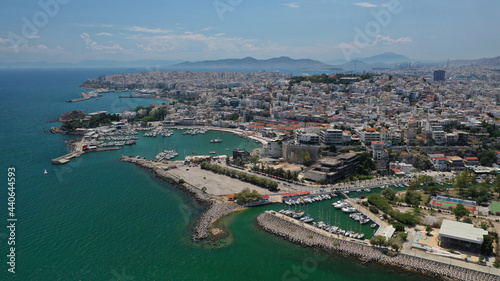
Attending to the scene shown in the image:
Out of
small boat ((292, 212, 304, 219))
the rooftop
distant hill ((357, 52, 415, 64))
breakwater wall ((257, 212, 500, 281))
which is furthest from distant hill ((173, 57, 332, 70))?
the rooftop

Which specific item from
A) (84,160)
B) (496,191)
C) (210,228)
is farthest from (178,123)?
(496,191)

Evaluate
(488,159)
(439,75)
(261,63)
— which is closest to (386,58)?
(261,63)

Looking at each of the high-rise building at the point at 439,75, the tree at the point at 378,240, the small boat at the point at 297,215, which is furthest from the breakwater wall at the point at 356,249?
the high-rise building at the point at 439,75

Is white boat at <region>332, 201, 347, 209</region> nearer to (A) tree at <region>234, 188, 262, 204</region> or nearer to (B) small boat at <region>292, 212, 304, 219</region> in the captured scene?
(B) small boat at <region>292, 212, 304, 219</region>

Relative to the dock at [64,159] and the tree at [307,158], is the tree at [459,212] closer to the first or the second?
the tree at [307,158]

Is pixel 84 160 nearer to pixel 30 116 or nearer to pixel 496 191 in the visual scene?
pixel 30 116
